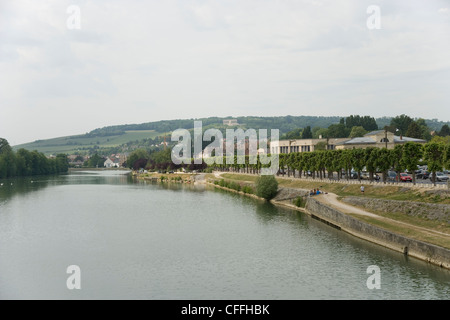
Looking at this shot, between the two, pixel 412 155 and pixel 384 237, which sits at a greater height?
pixel 412 155

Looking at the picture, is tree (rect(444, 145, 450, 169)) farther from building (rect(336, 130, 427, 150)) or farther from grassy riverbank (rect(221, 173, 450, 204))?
building (rect(336, 130, 427, 150))

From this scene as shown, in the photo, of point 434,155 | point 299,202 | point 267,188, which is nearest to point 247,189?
point 267,188

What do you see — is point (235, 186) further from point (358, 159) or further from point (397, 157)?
point (397, 157)

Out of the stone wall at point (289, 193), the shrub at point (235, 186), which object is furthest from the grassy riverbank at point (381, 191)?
the shrub at point (235, 186)

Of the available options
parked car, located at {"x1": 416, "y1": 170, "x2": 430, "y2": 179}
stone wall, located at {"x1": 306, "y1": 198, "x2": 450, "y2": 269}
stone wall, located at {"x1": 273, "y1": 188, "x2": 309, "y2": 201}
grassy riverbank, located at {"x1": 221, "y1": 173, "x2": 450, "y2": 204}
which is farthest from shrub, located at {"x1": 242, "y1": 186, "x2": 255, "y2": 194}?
stone wall, located at {"x1": 306, "y1": 198, "x2": 450, "y2": 269}

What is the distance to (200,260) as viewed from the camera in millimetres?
42406

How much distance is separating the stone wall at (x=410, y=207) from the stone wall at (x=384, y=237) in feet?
14.4

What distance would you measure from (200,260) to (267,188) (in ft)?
162

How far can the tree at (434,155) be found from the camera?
5931 cm

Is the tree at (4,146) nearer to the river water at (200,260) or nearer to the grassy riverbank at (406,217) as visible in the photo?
the river water at (200,260)

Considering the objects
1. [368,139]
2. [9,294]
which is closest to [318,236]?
[9,294]

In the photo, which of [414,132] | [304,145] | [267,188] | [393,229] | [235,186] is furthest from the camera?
[414,132]

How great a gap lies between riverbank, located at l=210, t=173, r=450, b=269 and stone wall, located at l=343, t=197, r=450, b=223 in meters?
0.74

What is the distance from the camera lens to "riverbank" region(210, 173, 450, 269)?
38.3 m
